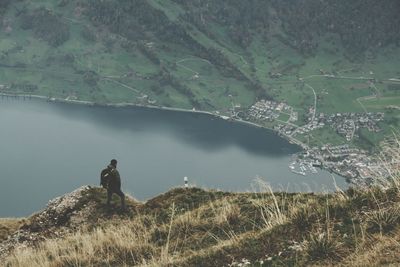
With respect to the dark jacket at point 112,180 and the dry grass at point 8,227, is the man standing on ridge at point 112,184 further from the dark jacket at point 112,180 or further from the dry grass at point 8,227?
the dry grass at point 8,227

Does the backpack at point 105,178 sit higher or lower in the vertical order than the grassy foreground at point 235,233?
higher

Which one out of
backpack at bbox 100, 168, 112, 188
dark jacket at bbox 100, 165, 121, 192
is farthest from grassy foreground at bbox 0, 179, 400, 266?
backpack at bbox 100, 168, 112, 188

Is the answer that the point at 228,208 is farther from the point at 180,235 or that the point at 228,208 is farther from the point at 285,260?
the point at 285,260

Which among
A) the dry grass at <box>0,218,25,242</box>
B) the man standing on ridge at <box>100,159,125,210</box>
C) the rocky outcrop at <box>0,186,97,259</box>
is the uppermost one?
the man standing on ridge at <box>100,159,125,210</box>

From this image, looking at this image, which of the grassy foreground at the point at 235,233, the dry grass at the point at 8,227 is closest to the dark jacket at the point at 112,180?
the grassy foreground at the point at 235,233

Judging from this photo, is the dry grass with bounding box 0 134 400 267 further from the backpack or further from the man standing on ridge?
the backpack

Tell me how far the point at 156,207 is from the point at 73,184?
180400 mm

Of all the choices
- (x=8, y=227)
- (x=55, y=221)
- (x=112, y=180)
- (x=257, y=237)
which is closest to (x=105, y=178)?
(x=112, y=180)

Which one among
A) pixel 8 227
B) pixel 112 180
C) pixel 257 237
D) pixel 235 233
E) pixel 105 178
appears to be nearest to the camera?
pixel 257 237

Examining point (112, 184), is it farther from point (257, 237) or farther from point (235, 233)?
point (257, 237)

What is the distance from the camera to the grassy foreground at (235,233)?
976 centimetres

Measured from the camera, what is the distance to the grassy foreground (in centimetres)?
976

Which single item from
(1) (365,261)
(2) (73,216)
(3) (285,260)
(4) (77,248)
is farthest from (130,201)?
(1) (365,261)

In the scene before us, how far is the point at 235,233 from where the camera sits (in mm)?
12773
